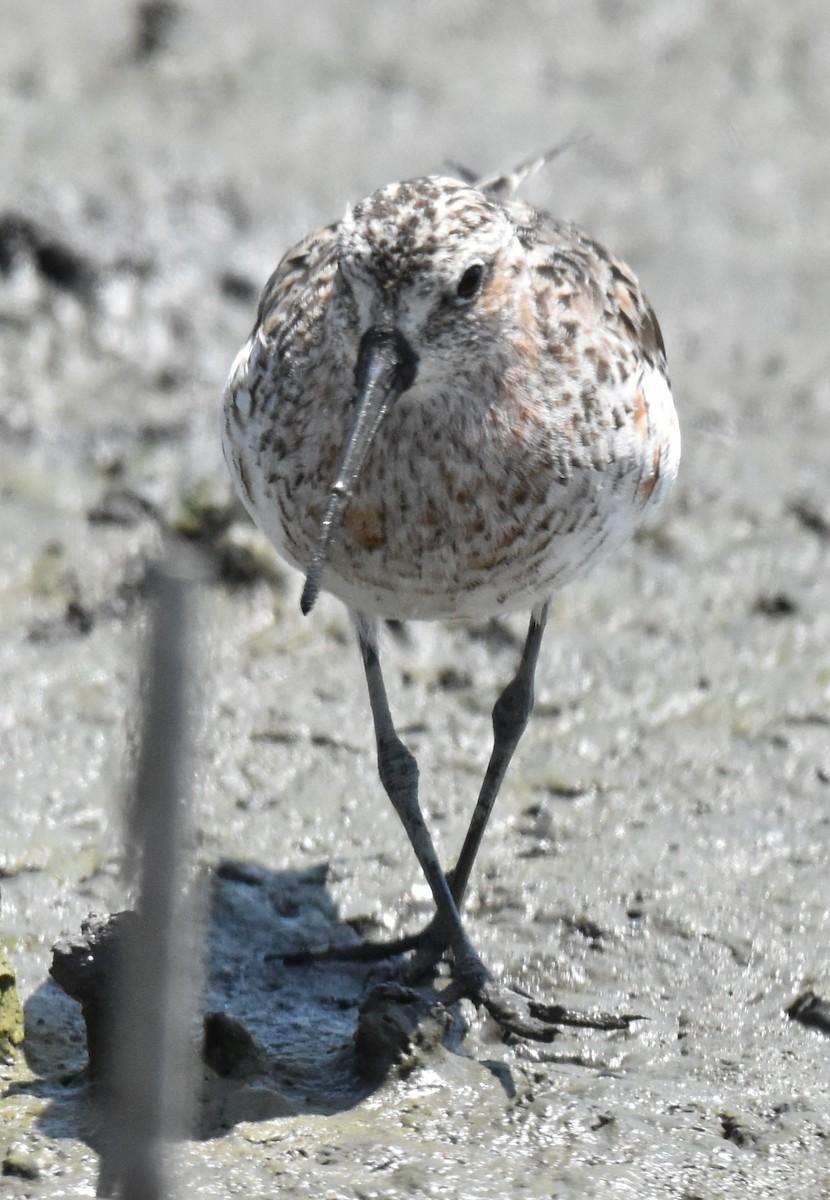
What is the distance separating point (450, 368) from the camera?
473cm

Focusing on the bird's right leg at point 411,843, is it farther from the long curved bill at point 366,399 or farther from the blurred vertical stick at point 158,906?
the blurred vertical stick at point 158,906

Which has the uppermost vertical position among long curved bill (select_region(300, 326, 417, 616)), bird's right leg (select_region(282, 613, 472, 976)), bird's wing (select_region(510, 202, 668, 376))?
bird's wing (select_region(510, 202, 668, 376))

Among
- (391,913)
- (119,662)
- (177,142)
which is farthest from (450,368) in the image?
(177,142)

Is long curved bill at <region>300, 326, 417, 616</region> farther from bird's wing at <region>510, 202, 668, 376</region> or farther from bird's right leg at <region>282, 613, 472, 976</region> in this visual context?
bird's right leg at <region>282, 613, 472, 976</region>

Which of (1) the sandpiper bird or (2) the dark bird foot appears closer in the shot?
(1) the sandpiper bird

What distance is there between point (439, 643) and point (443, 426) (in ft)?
7.05

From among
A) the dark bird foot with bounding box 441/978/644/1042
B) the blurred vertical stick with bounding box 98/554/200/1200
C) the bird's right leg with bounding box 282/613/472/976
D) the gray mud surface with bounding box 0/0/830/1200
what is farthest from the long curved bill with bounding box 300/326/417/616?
the blurred vertical stick with bounding box 98/554/200/1200

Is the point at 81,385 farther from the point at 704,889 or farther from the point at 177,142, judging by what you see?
the point at 704,889

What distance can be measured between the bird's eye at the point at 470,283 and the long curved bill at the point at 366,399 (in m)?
0.23

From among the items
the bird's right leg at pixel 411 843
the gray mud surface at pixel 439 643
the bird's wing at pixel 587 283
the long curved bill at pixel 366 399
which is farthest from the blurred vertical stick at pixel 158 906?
the bird's wing at pixel 587 283

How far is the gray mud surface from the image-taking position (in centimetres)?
465

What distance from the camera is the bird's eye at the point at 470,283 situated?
4633 millimetres

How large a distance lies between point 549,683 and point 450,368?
90.6 inches

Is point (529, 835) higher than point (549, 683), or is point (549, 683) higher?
point (549, 683)
